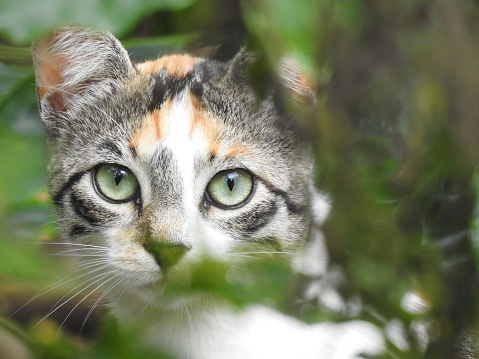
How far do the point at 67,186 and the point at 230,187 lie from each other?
541 millimetres

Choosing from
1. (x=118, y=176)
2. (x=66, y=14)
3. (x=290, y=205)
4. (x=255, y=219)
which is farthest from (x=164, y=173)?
(x=66, y=14)

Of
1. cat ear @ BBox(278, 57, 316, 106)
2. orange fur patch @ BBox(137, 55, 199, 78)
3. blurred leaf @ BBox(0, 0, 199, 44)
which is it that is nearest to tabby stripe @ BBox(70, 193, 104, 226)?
orange fur patch @ BBox(137, 55, 199, 78)

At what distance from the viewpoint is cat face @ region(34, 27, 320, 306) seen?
1.73 meters

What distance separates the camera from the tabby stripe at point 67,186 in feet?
6.45

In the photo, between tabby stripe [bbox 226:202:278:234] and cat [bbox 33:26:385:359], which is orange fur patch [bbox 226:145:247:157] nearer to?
cat [bbox 33:26:385:359]

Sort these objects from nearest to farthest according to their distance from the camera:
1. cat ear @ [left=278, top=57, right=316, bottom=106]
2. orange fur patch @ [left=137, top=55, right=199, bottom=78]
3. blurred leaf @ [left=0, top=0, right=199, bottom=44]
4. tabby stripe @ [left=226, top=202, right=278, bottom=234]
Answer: blurred leaf @ [left=0, top=0, right=199, bottom=44] < cat ear @ [left=278, top=57, right=316, bottom=106] < tabby stripe @ [left=226, top=202, right=278, bottom=234] < orange fur patch @ [left=137, top=55, right=199, bottom=78]

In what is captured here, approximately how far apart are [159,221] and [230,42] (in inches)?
24.6

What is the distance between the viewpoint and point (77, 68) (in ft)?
6.85

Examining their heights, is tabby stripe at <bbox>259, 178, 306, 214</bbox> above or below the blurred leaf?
below

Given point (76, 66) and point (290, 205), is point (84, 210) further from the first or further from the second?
point (290, 205)

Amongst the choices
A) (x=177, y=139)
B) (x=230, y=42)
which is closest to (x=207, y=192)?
(x=177, y=139)

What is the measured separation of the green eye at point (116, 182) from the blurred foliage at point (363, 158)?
2.03 ft

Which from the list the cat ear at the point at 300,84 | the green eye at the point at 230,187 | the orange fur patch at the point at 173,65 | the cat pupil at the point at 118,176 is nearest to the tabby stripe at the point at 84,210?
the cat pupil at the point at 118,176

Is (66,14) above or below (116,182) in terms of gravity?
above
